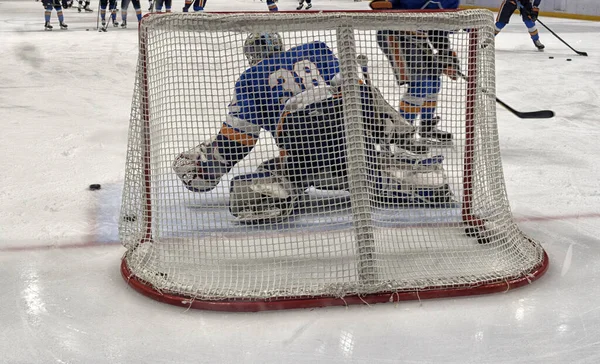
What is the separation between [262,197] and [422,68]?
23.8 inches

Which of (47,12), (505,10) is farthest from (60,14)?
(505,10)

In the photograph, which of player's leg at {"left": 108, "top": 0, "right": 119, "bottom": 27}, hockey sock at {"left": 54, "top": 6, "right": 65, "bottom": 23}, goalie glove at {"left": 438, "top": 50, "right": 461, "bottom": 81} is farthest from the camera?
player's leg at {"left": 108, "top": 0, "right": 119, "bottom": 27}

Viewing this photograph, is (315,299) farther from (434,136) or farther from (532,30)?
(532,30)

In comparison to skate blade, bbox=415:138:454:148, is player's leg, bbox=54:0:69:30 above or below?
below

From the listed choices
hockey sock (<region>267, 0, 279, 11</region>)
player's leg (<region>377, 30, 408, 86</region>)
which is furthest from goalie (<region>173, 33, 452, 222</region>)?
hockey sock (<region>267, 0, 279, 11</region>)

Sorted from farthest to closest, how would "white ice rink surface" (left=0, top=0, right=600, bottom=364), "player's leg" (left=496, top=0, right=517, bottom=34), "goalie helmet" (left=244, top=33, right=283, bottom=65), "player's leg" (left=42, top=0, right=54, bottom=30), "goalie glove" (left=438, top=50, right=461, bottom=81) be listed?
"player's leg" (left=42, top=0, right=54, bottom=30)
"player's leg" (left=496, top=0, right=517, bottom=34)
"goalie glove" (left=438, top=50, right=461, bottom=81)
"goalie helmet" (left=244, top=33, right=283, bottom=65)
"white ice rink surface" (left=0, top=0, right=600, bottom=364)

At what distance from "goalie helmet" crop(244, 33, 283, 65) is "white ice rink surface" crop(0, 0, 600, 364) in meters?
0.70

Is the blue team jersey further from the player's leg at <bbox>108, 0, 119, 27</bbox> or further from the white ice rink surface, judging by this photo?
the player's leg at <bbox>108, 0, 119, 27</bbox>

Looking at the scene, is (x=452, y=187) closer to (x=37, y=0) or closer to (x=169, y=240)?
(x=169, y=240)

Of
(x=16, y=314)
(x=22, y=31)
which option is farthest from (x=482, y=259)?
(x=22, y=31)

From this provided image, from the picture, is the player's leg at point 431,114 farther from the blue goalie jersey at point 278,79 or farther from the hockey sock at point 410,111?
the blue goalie jersey at point 278,79

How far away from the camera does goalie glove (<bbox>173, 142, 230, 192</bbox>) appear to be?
2.00 meters

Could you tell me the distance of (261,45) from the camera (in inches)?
73.0

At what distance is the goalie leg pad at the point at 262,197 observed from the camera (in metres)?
1.96
